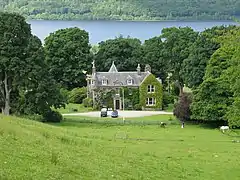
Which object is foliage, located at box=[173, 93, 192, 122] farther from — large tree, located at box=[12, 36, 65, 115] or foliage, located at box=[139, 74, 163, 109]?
foliage, located at box=[139, 74, 163, 109]

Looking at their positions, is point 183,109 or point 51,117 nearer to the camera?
point 51,117

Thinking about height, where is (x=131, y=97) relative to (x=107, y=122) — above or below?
above

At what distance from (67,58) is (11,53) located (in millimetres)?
27339

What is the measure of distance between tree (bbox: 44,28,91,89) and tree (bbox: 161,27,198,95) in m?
11.8

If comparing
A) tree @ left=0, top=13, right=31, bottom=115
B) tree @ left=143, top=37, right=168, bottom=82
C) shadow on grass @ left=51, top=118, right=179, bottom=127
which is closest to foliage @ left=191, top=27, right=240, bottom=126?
shadow on grass @ left=51, top=118, right=179, bottom=127

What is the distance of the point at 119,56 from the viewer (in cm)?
8156

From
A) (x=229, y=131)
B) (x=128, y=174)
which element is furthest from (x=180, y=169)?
(x=229, y=131)

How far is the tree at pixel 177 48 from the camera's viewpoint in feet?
250

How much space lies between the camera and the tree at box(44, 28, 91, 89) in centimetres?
7762

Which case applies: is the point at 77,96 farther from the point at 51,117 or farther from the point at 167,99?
the point at 51,117

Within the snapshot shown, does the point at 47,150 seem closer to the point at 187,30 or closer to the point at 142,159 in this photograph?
the point at 142,159

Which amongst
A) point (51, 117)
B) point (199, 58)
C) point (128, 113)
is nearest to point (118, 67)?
point (128, 113)

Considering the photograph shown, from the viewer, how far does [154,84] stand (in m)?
70.8

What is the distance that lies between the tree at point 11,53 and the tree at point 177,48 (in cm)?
2881
